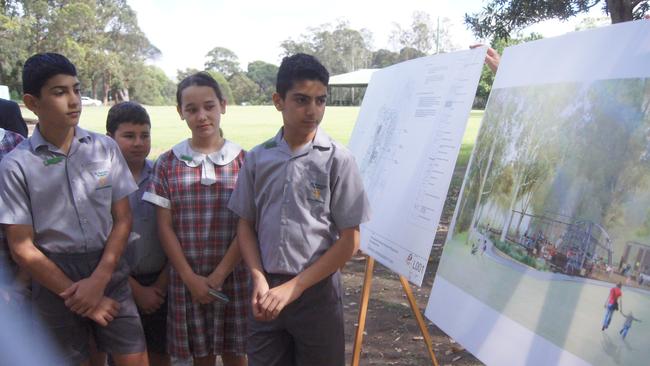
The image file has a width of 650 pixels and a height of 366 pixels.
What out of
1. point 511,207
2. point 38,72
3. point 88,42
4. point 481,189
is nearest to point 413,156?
point 481,189

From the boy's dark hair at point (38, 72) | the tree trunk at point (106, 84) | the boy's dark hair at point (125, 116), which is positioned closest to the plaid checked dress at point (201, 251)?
the boy's dark hair at point (125, 116)

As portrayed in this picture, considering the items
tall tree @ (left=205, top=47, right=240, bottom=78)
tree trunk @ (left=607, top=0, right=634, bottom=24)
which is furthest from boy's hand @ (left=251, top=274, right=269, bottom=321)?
tall tree @ (left=205, top=47, right=240, bottom=78)

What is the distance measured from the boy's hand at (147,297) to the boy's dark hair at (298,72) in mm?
1073

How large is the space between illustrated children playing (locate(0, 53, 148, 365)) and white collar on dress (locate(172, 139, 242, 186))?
251 millimetres

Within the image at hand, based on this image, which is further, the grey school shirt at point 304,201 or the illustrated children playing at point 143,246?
the illustrated children playing at point 143,246

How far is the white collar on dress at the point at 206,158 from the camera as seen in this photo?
91.3 inches

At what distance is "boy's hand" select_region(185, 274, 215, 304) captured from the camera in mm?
2234

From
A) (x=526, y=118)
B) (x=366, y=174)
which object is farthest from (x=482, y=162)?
(x=366, y=174)

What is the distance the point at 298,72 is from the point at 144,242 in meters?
1.06

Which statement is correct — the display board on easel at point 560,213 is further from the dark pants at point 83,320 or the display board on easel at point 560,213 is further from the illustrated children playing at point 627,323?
the dark pants at point 83,320

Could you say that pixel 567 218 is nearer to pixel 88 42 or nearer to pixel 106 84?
pixel 88 42

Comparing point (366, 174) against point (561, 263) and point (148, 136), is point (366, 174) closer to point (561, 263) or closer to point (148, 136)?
point (148, 136)

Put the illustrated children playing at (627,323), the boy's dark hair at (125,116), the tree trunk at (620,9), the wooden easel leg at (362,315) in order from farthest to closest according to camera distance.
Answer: the tree trunk at (620,9)
the wooden easel leg at (362,315)
the boy's dark hair at (125,116)
the illustrated children playing at (627,323)

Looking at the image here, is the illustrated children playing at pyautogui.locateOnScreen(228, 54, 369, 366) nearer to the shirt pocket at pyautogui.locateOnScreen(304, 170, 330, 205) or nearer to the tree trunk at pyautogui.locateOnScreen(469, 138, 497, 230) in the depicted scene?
the shirt pocket at pyautogui.locateOnScreen(304, 170, 330, 205)
